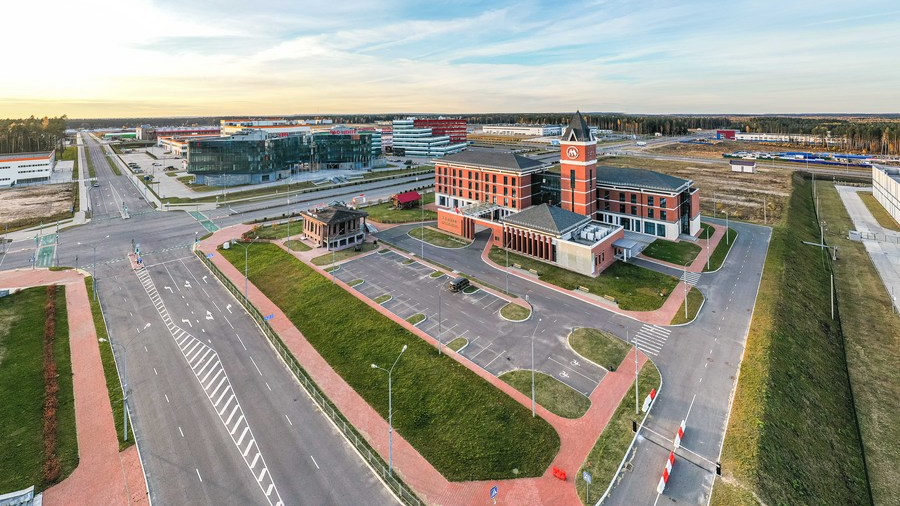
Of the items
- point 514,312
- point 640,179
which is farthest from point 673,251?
point 514,312

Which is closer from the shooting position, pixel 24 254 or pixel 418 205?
pixel 24 254

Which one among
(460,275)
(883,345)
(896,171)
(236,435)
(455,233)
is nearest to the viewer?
(236,435)

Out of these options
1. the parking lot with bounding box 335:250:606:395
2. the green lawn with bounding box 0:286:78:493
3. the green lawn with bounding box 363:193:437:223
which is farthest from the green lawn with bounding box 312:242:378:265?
the green lawn with bounding box 0:286:78:493

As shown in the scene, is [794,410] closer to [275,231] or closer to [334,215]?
[334,215]

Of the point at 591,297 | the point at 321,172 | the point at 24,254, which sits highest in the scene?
the point at 321,172

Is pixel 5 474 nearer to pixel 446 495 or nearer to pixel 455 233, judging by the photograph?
pixel 446 495

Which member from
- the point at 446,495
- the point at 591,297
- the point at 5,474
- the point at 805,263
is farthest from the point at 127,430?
the point at 805,263

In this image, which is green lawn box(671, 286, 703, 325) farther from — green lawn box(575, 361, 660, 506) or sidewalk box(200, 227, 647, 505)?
green lawn box(575, 361, 660, 506)
